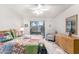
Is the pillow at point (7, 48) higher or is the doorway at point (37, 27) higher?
the doorway at point (37, 27)

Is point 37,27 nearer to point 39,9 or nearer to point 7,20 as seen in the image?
point 39,9

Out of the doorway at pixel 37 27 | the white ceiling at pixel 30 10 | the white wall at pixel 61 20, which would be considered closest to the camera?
the white ceiling at pixel 30 10

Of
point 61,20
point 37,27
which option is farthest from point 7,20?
point 61,20

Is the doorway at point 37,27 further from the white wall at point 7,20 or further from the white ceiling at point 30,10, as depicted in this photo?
the white wall at point 7,20

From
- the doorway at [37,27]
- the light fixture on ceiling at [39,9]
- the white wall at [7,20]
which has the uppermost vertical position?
the light fixture on ceiling at [39,9]

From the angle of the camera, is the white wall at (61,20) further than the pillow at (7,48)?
Yes

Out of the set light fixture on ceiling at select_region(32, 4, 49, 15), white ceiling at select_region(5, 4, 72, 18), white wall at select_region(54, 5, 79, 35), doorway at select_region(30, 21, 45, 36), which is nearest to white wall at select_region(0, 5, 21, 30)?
white ceiling at select_region(5, 4, 72, 18)

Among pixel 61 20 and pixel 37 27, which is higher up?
pixel 61 20

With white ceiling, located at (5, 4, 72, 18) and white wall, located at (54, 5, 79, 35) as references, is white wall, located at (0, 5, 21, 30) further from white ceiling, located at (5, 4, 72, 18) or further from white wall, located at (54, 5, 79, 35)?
white wall, located at (54, 5, 79, 35)

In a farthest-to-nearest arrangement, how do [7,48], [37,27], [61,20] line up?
[61,20], [37,27], [7,48]

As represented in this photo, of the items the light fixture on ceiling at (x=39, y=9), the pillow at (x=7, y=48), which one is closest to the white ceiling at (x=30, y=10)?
the light fixture on ceiling at (x=39, y=9)

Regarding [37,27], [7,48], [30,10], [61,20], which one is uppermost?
[30,10]

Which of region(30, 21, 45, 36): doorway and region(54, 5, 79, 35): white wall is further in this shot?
region(54, 5, 79, 35): white wall
